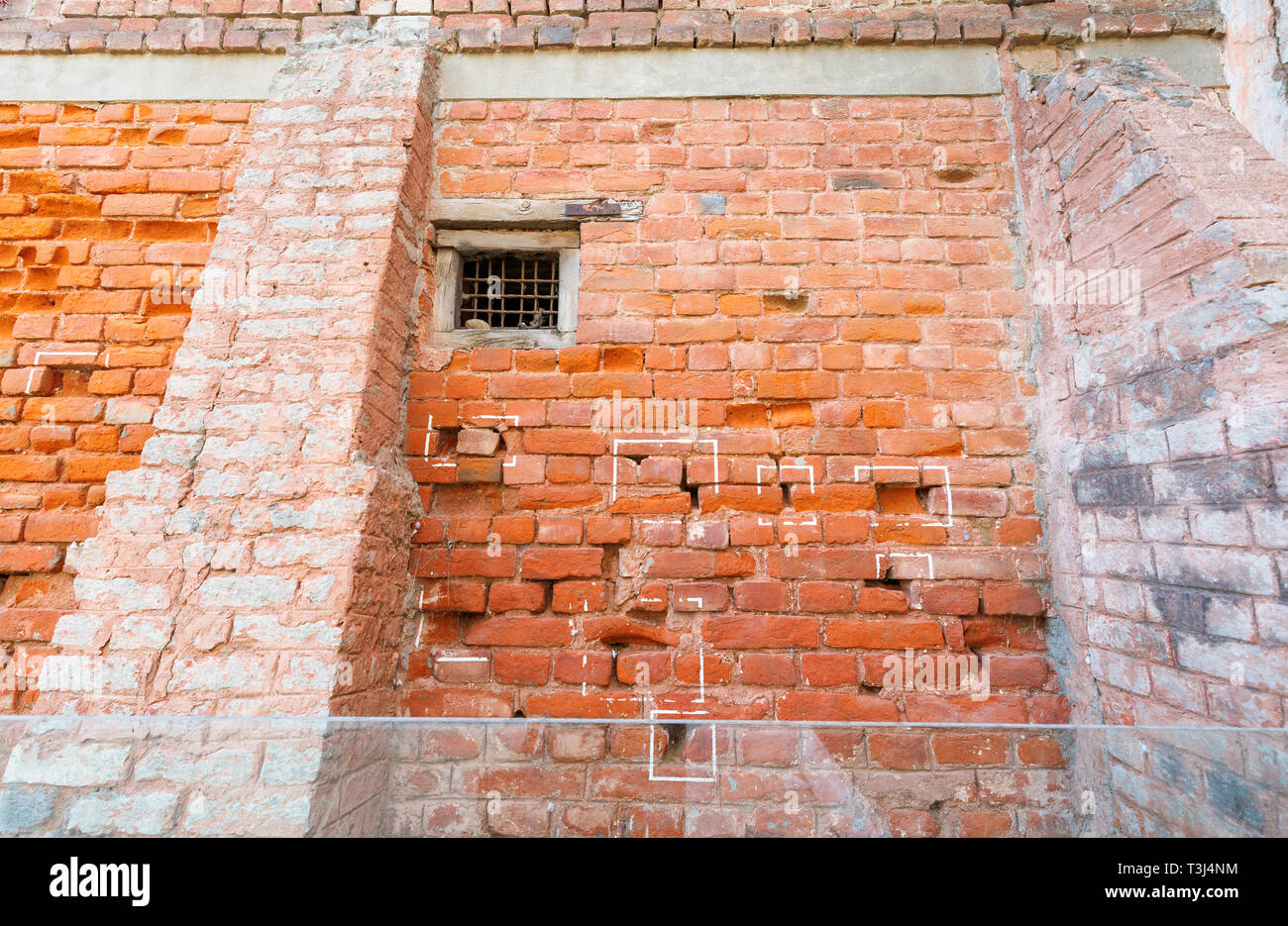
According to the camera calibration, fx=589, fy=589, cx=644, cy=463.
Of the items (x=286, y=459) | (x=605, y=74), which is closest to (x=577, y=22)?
(x=605, y=74)

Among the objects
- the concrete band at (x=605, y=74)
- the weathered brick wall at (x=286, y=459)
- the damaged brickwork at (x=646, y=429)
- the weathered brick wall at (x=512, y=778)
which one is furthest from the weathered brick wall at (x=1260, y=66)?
the weathered brick wall at (x=286, y=459)

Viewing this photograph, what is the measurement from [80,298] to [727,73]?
9.19 ft

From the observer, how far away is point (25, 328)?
232 cm

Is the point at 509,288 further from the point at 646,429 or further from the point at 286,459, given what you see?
the point at 286,459

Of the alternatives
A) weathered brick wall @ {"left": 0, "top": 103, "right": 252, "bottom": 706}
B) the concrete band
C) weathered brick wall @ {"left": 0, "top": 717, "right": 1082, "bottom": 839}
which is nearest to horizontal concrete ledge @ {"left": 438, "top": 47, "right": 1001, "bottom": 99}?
the concrete band

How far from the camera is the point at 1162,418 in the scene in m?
1.78

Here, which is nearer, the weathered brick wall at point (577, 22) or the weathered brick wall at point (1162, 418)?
the weathered brick wall at point (1162, 418)

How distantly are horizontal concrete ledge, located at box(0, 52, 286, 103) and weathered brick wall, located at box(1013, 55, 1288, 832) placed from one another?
3.28 metres

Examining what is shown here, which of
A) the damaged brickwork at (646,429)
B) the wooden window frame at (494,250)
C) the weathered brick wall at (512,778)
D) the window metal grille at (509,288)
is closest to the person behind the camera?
the weathered brick wall at (512,778)

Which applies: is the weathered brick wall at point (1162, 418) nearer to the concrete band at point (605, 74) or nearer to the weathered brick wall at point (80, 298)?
the concrete band at point (605, 74)

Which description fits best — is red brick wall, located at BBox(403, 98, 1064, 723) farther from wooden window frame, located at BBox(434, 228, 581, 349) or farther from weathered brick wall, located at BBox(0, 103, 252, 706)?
weathered brick wall, located at BBox(0, 103, 252, 706)

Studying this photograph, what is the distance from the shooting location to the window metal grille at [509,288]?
2527 mm

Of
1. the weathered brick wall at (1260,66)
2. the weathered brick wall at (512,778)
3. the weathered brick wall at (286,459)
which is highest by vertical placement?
the weathered brick wall at (1260,66)

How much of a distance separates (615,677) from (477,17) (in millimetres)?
2862
